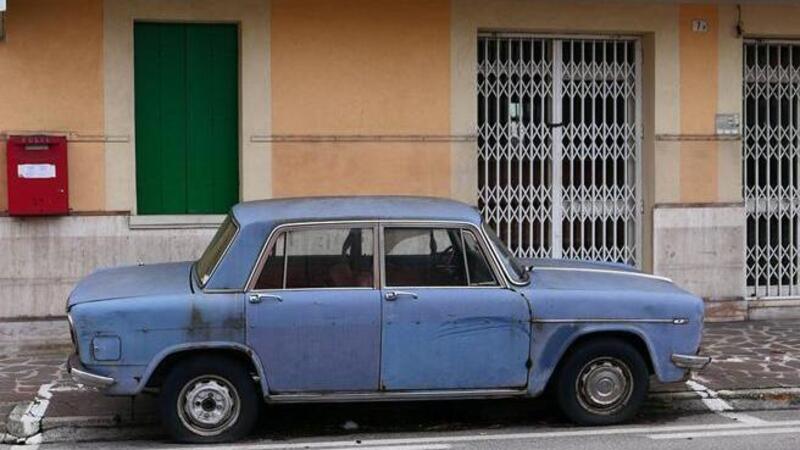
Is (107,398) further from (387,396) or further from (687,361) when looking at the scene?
(687,361)

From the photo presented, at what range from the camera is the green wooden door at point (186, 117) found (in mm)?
11305

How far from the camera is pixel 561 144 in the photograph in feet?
40.0

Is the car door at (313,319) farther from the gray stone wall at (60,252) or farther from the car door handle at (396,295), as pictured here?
the gray stone wall at (60,252)

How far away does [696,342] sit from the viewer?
8070 mm

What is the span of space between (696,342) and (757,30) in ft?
17.6

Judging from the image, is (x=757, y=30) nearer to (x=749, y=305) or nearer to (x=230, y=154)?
(x=749, y=305)

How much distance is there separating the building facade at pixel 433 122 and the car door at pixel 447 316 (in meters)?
3.72

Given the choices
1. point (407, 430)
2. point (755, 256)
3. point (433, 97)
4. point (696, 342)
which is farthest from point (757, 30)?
point (407, 430)

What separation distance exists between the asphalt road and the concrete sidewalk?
0.25 m

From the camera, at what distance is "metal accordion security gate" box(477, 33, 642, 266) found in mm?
12094

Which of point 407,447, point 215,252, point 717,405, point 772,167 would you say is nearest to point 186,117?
point 215,252

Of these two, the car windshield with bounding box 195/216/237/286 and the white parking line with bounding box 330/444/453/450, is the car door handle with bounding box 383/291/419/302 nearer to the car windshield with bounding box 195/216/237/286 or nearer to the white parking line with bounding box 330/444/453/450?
the white parking line with bounding box 330/444/453/450

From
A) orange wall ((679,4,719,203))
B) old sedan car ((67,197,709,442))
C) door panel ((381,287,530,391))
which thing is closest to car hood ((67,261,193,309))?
old sedan car ((67,197,709,442))

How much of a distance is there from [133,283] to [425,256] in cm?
202
